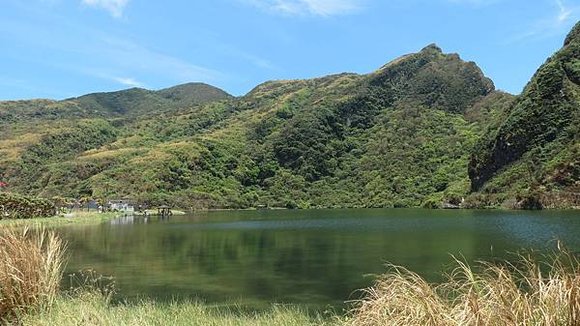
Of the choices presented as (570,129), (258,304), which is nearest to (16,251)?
(258,304)

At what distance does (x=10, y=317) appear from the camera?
950 centimetres

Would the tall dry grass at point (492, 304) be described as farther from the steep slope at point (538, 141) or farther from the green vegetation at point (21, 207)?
the steep slope at point (538, 141)

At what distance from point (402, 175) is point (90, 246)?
491 ft

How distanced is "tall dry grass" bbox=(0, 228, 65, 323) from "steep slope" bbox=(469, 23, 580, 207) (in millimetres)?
107519

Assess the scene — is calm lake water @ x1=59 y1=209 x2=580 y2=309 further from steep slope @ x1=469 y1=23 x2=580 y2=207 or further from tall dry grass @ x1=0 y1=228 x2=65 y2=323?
steep slope @ x1=469 y1=23 x2=580 y2=207

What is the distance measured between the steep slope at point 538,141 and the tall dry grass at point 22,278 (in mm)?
107519

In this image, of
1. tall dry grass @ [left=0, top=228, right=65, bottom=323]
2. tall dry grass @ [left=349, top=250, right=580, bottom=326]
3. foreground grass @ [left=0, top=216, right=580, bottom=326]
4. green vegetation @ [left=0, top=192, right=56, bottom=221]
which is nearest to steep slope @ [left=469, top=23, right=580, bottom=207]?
green vegetation @ [left=0, top=192, right=56, bottom=221]

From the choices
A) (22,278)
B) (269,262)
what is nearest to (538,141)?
(269,262)

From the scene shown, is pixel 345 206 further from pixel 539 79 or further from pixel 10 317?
pixel 10 317

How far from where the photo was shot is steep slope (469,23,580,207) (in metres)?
109

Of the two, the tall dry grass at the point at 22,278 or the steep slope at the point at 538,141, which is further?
the steep slope at the point at 538,141

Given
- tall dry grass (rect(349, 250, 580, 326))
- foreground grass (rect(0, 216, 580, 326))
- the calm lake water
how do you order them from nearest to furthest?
tall dry grass (rect(349, 250, 580, 326)) → foreground grass (rect(0, 216, 580, 326)) → the calm lake water

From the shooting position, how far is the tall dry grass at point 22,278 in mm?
9430

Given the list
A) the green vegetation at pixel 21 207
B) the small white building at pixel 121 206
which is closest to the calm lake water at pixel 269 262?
the green vegetation at pixel 21 207
